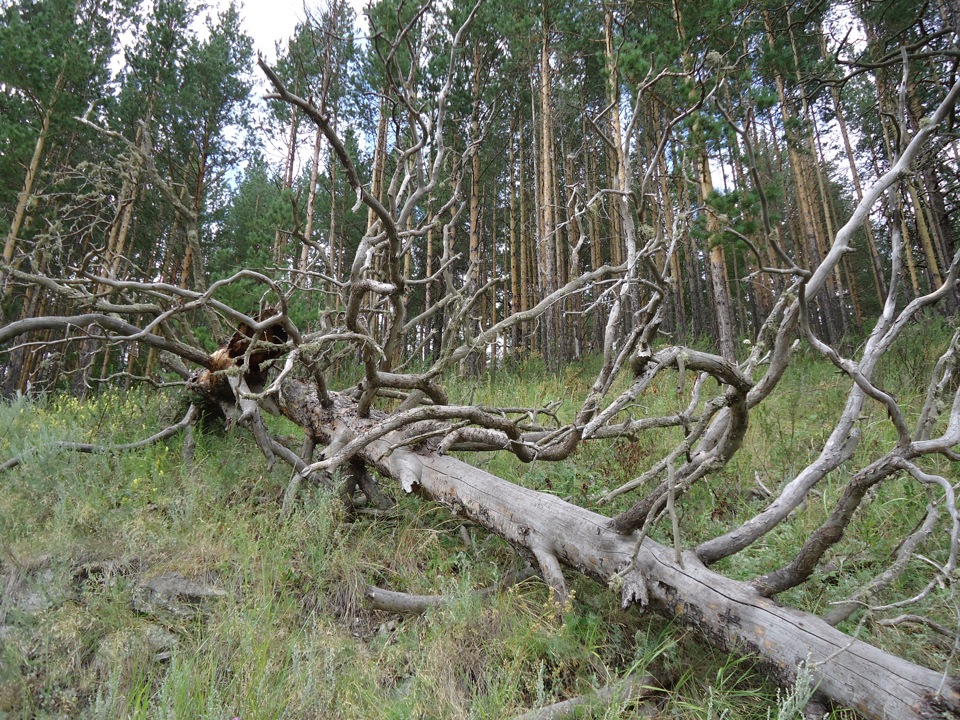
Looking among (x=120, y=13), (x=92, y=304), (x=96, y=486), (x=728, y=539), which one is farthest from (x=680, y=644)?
(x=120, y=13)

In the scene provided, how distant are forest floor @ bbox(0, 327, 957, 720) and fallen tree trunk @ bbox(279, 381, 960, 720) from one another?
0.14 meters

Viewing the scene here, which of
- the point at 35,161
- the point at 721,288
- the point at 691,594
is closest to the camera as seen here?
the point at 691,594

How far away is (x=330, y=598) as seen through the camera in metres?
2.46

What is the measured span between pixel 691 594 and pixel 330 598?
172 centimetres

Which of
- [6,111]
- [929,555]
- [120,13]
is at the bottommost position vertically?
[929,555]

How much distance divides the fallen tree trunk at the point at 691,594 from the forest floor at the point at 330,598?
137 mm

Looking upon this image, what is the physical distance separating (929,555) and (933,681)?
1368 mm

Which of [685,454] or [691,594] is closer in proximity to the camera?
[691,594]

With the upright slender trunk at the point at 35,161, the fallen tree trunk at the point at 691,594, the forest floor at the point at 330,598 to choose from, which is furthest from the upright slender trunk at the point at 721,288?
the upright slender trunk at the point at 35,161

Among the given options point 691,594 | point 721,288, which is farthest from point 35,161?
point 691,594

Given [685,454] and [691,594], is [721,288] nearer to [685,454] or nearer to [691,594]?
[685,454]

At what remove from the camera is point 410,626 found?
7.53 ft

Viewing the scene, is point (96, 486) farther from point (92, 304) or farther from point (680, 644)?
point (680, 644)

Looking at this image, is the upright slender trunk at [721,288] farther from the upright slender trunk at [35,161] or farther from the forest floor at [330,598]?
the upright slender trunk at [35,161]
